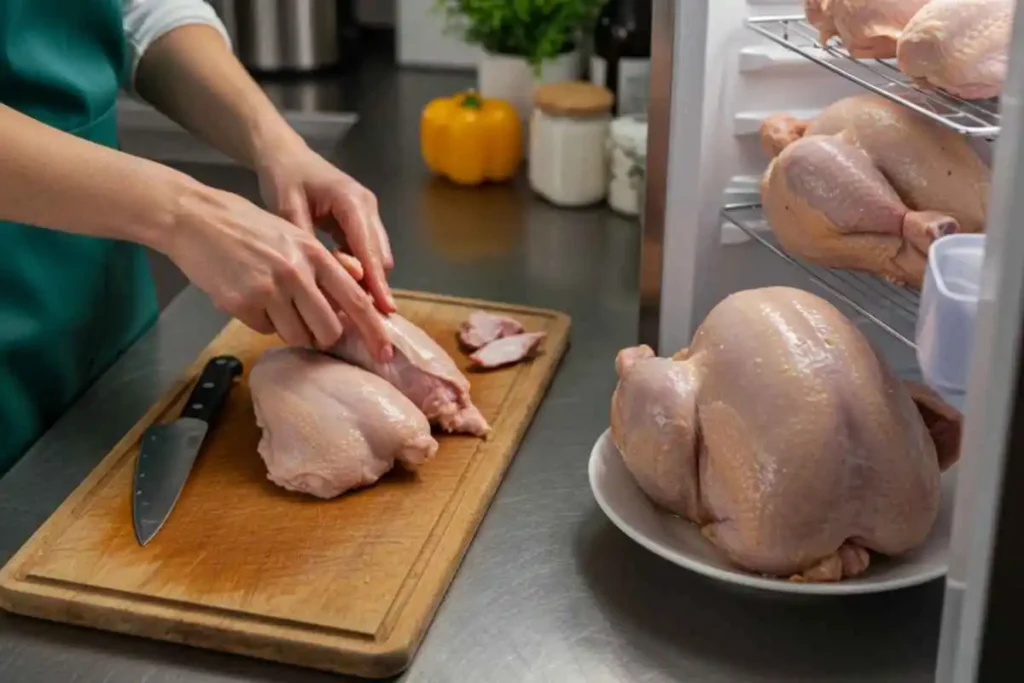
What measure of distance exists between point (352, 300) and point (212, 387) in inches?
7.2

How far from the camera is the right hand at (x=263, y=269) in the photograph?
43.2 inches

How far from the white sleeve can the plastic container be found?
0.84m

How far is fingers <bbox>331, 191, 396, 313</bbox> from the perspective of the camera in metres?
1.24

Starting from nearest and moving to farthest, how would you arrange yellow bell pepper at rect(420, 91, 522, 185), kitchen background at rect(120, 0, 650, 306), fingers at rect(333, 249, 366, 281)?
1. fingers at rect(333, 249, 366, 281)
2. yellow bell pepper at rect(420, 91, 522, 185)
3. kitchen background at rect(120, 0, 650, 306)

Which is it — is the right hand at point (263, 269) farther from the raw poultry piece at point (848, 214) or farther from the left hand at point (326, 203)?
the raw poultry piece at point (848, 214)

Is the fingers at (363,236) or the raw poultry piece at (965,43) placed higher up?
the raw poultry piece at (965,43)

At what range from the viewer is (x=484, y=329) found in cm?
133

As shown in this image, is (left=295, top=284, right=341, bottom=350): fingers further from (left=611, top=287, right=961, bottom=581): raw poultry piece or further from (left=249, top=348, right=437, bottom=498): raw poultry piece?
(left=611, top=287, right=961, bottom=581): raw poultry piece

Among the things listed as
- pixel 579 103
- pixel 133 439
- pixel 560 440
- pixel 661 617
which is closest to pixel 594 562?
pixel 661 617

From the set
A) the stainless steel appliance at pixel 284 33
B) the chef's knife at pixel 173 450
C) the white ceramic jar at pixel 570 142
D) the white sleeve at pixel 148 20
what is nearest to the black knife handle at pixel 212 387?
the chef's knife at pixel 173 450

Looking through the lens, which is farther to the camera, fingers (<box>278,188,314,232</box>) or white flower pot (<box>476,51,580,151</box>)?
white flower pot (<box>476,51,580,151</box>)

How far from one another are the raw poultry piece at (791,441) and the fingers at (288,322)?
12.3 inches

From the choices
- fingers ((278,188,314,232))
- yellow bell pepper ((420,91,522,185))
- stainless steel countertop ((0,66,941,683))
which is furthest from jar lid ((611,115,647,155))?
fingers ((278,188,314,232))

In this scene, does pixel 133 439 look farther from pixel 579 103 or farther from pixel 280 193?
pixel 579 103
